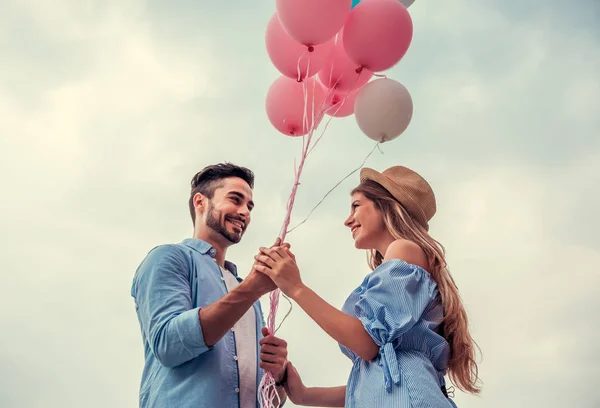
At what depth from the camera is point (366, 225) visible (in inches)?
94.0

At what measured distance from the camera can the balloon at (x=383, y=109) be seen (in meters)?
2.57

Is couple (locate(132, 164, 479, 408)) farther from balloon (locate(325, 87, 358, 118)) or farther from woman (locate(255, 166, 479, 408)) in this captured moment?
balloon (locate(325, 87, 358, 118))

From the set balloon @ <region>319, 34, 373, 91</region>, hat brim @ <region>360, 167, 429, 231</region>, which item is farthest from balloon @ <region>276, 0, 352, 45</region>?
hat brim @ <region>360, 167, 429, 231</region>

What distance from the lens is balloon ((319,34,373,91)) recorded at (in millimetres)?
2621

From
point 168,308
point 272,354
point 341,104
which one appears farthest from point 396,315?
point 341,104

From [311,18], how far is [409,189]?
2.54 ft

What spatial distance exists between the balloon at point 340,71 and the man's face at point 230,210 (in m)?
0.64

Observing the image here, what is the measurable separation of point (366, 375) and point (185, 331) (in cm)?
62

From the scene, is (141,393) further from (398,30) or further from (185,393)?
(398,30)

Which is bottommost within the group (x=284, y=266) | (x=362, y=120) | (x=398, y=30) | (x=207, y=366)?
(x=207, y=366)

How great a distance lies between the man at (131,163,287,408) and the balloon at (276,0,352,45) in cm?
89

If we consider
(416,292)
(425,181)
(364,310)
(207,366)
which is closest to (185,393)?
(207,366)

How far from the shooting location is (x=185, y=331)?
2016 mm

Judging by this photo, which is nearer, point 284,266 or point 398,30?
point 284,266
